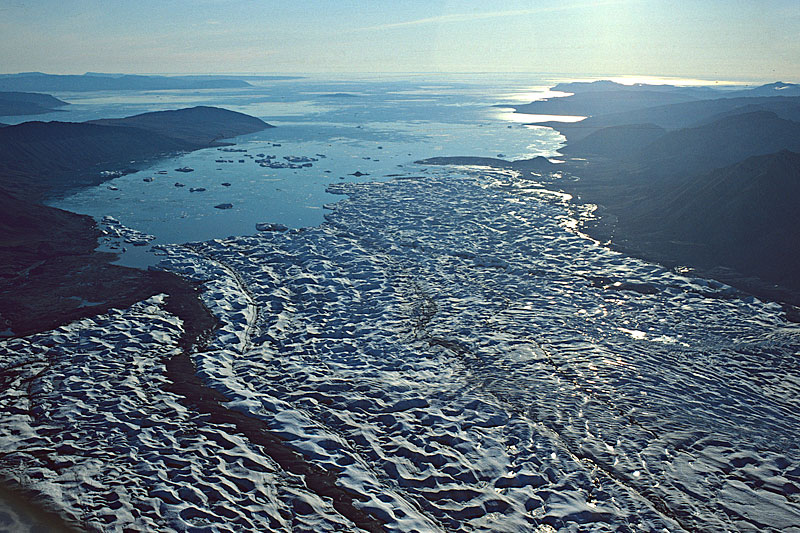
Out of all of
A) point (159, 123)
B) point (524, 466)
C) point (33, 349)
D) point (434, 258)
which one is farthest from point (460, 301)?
point (159, 123)

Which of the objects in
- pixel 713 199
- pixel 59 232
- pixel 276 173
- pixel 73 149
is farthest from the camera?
pixel 73 149

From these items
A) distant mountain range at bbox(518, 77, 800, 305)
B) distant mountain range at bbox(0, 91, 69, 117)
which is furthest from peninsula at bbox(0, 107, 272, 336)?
distant mountain range at bbox(0, 91, 69, 117)

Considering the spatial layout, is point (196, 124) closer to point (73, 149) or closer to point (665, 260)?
point (73, 149)

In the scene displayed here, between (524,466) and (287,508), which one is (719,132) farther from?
(287,508)

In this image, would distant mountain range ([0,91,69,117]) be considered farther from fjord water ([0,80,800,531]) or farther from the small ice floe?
fjord water ([0,80,800,531])

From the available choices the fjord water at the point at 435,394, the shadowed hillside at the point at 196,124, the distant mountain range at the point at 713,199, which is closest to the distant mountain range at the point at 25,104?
the shadowed hillside at the point at 196,124

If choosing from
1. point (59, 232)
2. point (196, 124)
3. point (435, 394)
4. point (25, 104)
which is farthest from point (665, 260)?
point (25, 104)

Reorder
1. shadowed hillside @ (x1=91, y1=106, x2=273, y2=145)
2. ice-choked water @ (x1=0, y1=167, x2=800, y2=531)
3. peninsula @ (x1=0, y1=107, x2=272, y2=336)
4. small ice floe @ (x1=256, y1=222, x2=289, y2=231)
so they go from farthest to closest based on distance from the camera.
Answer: shadowed hillside @ (x1=91, y1=106, x2=273, y2=145) → small ice floe @ (x1=256, y1=222, x2=289, y2=231) → peninsula @ (x1=0, y1=107, x2=272, y2=336) → ice-choked water @ (x1=0, y1=167, x2=800, y2=531)
